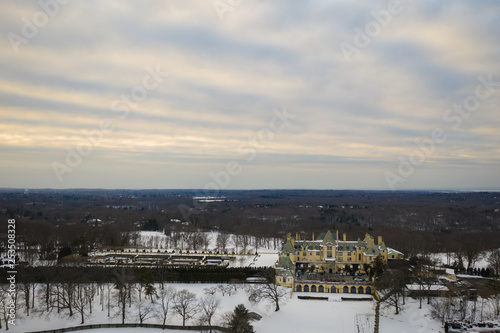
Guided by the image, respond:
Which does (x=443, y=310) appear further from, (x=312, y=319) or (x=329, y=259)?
(x=329, y=259)

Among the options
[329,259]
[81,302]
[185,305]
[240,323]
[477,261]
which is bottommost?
[477,261]

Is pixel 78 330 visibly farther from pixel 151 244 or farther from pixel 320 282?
pixel 151 244

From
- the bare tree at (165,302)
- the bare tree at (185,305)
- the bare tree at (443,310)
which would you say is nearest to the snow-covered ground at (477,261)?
the bare tree at (443,310)

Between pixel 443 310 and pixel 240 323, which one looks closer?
pixel 240 323

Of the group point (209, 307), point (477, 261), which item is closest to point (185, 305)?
point (209, 307)

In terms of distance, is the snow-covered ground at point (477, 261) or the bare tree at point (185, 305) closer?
the bare tree at point (185, 305)

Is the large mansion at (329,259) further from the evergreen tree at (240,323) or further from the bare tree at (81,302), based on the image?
the bare tree at (81,302)
